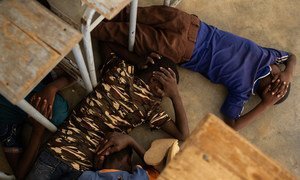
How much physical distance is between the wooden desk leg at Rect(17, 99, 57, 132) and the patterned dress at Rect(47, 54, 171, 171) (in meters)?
0.08

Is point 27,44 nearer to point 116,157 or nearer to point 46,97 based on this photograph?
point 46,97

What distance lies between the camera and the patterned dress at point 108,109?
1764mm

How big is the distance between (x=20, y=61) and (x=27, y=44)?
60 millimetres

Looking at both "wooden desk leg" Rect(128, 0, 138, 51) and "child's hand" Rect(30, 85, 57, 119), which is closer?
"wooden desk leg" Rect(128, 0, 138, 51)

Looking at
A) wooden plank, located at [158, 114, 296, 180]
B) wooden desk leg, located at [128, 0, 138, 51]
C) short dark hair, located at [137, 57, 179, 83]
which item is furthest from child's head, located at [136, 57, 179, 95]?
wooden plank, located at [158, 114, 296, 180]

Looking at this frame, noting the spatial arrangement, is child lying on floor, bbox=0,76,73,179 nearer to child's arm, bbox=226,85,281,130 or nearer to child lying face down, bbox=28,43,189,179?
child lying face down, bbox=28,43,189,179

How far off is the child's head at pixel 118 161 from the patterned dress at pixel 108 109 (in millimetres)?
93

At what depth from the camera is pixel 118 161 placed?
1722 mm

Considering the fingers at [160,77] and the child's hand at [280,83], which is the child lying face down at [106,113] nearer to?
the fingers at [160,77]

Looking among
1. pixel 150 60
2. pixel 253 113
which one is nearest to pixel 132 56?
pixel 150 60

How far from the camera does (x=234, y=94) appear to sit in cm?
208

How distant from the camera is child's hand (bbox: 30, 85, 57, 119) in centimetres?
177

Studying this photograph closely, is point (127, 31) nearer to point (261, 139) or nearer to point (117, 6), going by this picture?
point (117, 6)

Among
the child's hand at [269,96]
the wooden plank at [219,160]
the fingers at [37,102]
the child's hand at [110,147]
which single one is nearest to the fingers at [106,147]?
the child's hand at [110,147]
